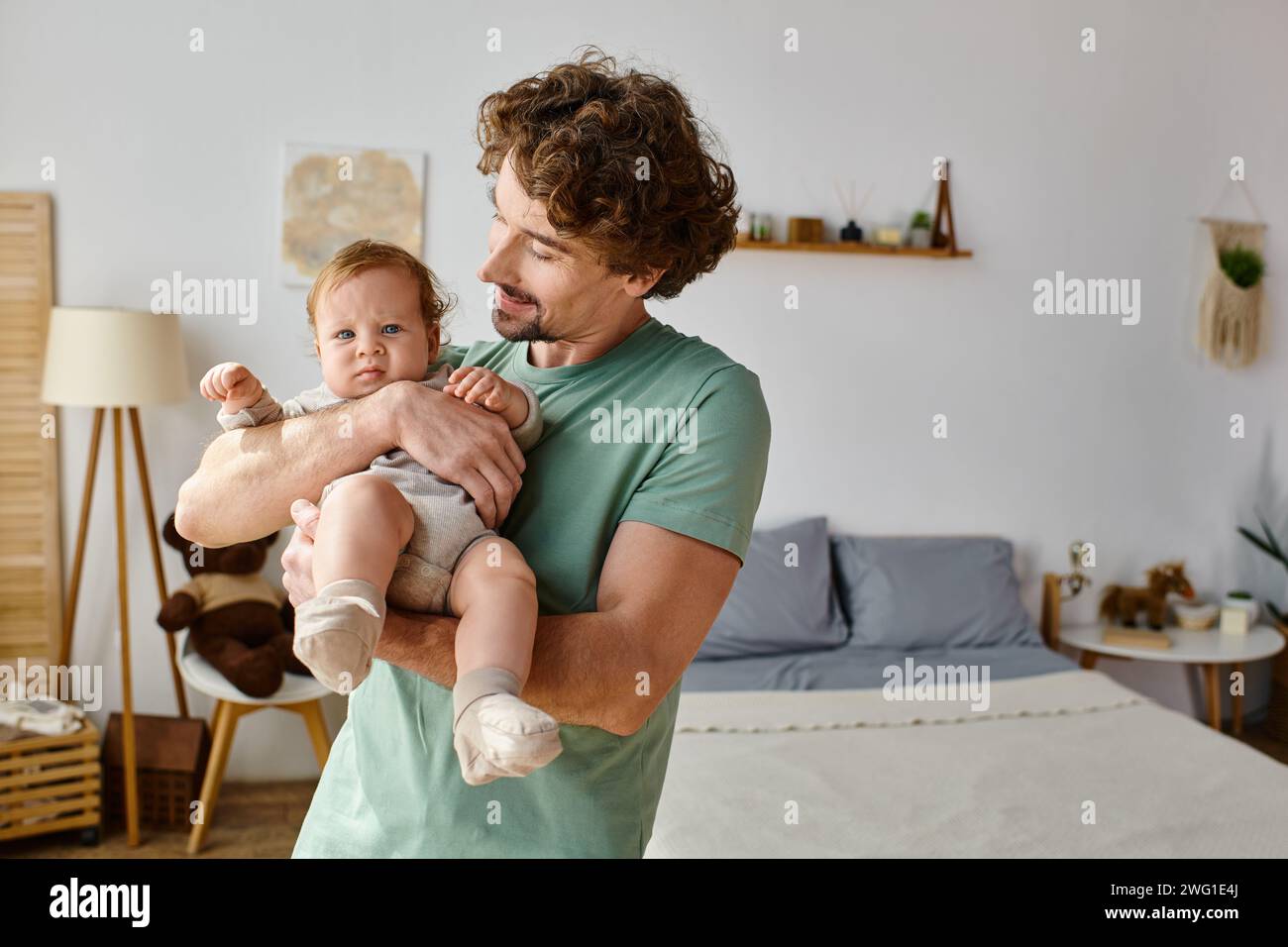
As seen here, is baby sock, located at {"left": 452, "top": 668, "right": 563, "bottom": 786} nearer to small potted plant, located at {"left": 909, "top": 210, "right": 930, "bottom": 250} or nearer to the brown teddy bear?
the brown teddy bear

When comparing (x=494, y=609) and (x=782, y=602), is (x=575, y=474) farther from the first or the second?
(x=782, y=602)

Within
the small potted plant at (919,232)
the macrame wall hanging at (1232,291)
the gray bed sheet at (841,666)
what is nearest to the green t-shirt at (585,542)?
the gray bed sheet at (841,666)

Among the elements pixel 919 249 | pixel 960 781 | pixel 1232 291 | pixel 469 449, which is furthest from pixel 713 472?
pixel 1232 291

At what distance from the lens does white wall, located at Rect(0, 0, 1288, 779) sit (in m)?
3.39

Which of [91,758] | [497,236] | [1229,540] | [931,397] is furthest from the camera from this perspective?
[1229,540]

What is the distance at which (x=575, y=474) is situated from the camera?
4.03 ft

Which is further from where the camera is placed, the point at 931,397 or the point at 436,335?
the point at 931,397

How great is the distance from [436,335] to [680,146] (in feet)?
1.39

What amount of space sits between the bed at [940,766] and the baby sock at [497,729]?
1424 mm

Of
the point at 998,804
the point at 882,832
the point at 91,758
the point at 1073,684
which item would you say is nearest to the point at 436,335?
the point at 882,832

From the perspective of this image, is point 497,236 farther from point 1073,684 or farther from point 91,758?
point 1073,684

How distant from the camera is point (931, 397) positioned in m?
4.06

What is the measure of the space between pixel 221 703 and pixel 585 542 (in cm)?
252

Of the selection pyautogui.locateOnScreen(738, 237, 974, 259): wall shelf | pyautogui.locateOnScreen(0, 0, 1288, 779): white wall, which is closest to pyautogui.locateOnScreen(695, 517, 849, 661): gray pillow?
pyautogui.locateOnScreen(0, 0, 1288, 779): white wall
